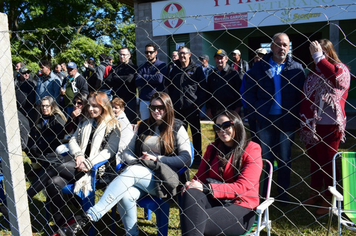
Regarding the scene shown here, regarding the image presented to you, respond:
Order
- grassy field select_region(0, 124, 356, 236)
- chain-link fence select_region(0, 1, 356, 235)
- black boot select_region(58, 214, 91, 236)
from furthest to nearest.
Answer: grassy field select_region(0, 124, 356, 236)
black boot select_region(58, 214, 91, 236)
chain-link fence select_region(0, 1, 356, 235)

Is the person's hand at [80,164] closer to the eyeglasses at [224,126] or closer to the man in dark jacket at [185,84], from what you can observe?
the eyeglasses at [224,126]

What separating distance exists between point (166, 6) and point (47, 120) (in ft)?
20.2

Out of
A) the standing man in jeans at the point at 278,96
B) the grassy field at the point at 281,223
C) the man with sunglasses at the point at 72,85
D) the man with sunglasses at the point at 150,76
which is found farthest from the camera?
the man with sunglasses at the point at 72,85

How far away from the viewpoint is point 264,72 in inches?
132

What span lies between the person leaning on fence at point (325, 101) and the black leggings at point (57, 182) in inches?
83.0

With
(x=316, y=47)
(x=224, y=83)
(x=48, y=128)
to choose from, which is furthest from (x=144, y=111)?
(x=316, y=47)

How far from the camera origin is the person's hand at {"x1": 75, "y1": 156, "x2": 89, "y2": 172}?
10.3ft

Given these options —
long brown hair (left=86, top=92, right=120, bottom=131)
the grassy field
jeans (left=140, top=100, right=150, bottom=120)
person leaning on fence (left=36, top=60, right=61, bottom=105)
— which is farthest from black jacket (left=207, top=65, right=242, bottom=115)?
person leaning on fence (left=36, top=60, right=61, bottom=105)

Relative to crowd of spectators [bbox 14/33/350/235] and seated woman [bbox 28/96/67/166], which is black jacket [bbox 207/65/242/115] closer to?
crowd of spectators [bbox 14/33/350/235]

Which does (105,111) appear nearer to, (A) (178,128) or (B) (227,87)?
(A) (178,128)

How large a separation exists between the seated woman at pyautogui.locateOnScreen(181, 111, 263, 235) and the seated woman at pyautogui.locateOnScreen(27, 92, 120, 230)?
1.05 m

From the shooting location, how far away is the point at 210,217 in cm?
232

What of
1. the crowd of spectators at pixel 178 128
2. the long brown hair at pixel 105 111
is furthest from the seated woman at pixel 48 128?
the long brown hair at pixel 105 111

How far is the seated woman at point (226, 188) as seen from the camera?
230 centimetres
